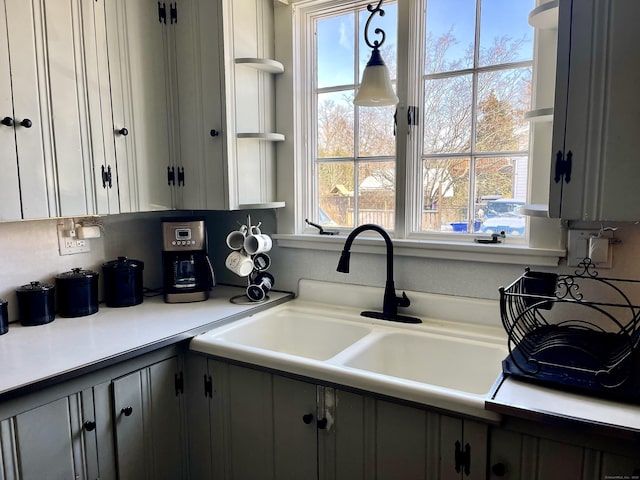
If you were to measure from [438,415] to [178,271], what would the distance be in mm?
1324

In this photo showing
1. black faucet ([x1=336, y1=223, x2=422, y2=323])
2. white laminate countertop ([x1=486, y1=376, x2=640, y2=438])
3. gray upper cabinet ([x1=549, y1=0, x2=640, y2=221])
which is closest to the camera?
white laminate countertop ([x1=486, y1=376, x2=640, y2=438])

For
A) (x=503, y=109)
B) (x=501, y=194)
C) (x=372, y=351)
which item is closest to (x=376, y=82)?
(x=503, y=109)

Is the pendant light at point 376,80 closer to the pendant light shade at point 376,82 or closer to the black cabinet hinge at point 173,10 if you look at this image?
the pendant light shade at point 376,82

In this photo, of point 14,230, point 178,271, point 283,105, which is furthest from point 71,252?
point 283,105

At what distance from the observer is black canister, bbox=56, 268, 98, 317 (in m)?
1.83

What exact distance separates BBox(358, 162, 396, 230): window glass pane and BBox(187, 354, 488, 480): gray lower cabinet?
0.88 meters

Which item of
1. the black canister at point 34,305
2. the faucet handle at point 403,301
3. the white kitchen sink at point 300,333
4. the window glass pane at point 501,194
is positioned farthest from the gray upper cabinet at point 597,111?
the black canister at point 34,305

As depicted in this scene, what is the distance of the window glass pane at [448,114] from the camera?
→ 6.08ft

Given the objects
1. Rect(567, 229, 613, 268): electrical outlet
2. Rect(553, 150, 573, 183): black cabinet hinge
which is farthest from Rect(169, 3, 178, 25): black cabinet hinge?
Rect(567, 229, 613, 268): electrical outlet

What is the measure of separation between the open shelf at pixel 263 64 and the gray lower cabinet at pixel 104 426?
1.21 m

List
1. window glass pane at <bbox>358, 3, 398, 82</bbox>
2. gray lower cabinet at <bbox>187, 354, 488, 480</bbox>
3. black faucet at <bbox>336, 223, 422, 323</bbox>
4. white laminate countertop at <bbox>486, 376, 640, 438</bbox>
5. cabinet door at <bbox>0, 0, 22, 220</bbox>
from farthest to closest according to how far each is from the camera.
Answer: window glass pane at <bbox>358, 3, 398, 82</bbox>, black faucet at <bbox>336, 223, 422, 323</bbox>, cabinet door at <bbox>0, 0, 22, 220</bbox>, gray lower cabinet at <bbox>187, 354, 488, 480</bbox>, white laminate countertop at <bbox>486, 376, 640, 438</bbox>

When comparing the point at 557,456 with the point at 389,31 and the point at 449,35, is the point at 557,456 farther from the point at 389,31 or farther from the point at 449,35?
the point at 389,31

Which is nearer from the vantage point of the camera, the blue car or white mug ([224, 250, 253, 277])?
the blue car

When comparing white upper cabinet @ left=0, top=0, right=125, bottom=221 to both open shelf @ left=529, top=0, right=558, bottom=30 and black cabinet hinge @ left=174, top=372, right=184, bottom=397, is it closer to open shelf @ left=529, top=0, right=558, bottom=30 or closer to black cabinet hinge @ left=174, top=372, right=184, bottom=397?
black cabinet hinge @ left=174, top=372, right=184, bottom=397
